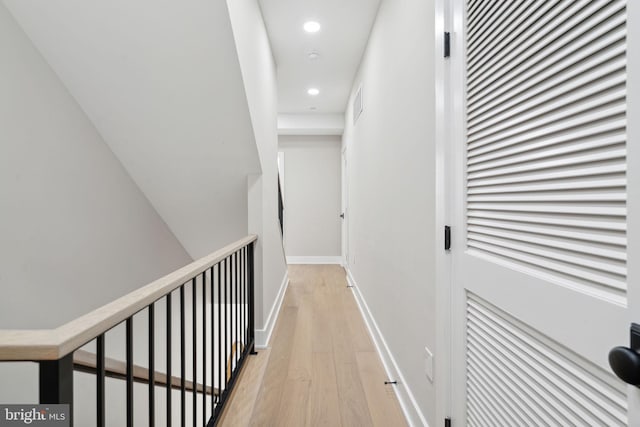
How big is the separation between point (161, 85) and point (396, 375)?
7.14 ft

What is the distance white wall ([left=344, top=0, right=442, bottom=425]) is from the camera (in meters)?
1.48

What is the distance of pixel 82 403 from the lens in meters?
2.20

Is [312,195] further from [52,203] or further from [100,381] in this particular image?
[100,381]

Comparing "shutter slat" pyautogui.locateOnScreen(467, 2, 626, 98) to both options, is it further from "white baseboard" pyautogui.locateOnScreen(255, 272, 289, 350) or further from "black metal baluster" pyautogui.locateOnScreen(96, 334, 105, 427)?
"white baseboard" pyautogui.locateOnScreen(255, 272, 289, 350)

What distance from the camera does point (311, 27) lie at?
2.98m

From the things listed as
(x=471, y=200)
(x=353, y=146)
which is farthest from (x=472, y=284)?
(x=353, y=146)

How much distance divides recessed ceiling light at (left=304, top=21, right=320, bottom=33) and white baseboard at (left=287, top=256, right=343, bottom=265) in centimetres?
406

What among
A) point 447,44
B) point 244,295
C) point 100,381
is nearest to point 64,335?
point 100,381

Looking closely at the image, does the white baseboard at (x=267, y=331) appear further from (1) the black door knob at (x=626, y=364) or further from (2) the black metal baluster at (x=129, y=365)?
(1) the black door knob at (x=626, y=364)

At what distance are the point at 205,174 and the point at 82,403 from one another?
1697mm

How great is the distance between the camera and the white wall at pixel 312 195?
20.4 ft

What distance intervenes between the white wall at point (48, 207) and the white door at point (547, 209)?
211 cm

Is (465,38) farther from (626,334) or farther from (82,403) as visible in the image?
(82,403)

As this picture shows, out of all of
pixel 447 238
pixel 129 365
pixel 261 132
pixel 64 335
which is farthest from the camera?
pixel 261 132
